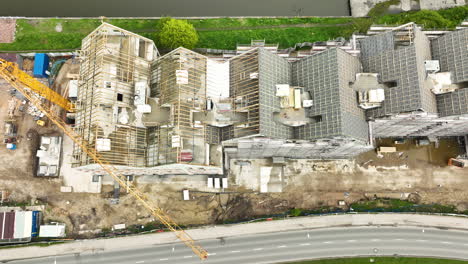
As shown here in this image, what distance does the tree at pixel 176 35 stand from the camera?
283 ft

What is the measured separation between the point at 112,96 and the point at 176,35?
28044 millimetres

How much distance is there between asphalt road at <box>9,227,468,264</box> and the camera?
81062 mm

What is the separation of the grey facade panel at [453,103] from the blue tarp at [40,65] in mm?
105443

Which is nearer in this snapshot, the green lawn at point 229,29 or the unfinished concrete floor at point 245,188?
the unfinished concrete floor at point 245,188

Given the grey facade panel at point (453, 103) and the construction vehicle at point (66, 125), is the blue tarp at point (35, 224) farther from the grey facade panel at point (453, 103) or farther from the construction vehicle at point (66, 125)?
the grey facade panel at point (453, 103)

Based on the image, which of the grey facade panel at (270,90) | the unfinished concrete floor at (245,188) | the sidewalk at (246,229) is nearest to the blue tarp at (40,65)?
the unfinished concrete floor at (245,188)

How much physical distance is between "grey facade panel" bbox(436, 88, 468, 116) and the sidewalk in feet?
106

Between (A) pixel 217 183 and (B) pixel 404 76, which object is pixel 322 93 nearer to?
(B) pixel 404 76

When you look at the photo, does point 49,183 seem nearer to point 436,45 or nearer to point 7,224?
point 7,224

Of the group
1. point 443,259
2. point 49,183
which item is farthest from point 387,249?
point 49,183

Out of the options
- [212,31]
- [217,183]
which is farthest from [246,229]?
[212,31]

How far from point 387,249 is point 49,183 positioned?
311ft

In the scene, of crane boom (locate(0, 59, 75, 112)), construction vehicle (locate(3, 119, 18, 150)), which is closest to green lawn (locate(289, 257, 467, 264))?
crane boom (locate(0, 59, 75, 112))

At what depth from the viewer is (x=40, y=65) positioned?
3526 inches
